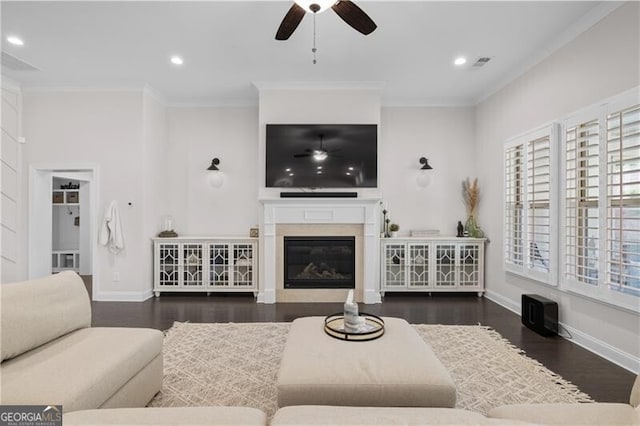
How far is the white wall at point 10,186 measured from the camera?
4438mm

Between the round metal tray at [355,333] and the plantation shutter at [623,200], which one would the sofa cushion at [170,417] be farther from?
the plantation shutter at [623,200]

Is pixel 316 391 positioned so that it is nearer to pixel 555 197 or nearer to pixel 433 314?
pixel 433 314

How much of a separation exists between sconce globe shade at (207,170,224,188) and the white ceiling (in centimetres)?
122

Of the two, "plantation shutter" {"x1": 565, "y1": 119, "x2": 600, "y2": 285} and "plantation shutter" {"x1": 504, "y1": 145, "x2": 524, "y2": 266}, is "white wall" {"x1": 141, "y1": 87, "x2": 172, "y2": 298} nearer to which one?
"plantation shutter" {"x1": 504, "y1": 145, "x2": 524, "y2": 266}

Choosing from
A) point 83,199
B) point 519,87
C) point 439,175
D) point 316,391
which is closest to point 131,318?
point 316,391

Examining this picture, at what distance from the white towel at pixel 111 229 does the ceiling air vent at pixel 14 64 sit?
186 centimetres

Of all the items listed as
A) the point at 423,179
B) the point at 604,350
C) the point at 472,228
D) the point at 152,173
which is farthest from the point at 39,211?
the point at 604,350

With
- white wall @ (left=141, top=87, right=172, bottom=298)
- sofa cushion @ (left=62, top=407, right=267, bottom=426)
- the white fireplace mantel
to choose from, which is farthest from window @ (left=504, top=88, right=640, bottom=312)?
white wall @ (left=141, top=87, right=172, bottom=298)

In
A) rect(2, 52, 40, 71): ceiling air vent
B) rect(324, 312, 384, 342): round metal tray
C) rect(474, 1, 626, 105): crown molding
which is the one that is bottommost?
rect(324, 312, 384, 342): round metal tray

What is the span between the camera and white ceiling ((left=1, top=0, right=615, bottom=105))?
9.52 ft

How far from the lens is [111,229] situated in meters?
4.48

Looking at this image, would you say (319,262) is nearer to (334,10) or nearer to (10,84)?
(334,10)

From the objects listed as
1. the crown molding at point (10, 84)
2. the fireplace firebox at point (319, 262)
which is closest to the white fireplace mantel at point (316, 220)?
the fireplace firebox at point (319, 262)

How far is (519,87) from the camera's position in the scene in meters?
4.07
